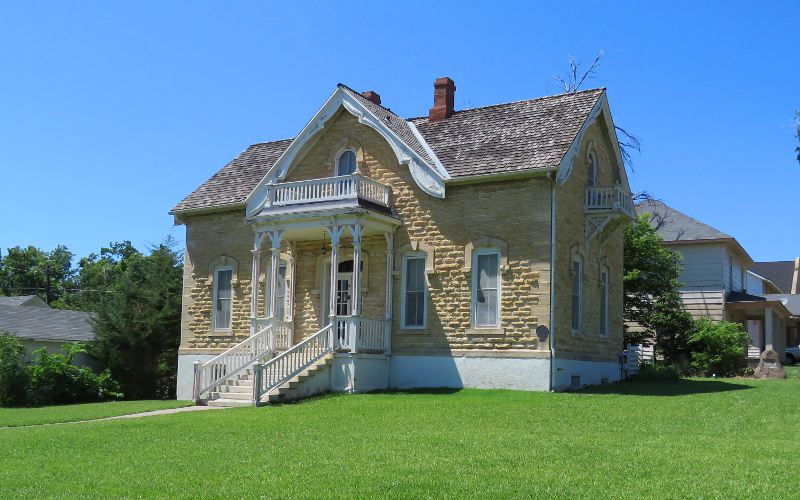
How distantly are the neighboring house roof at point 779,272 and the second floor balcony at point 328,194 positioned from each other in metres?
47.0

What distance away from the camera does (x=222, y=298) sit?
28.1 m

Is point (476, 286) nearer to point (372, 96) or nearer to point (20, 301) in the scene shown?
point (372, 96)

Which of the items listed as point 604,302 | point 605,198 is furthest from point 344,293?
point 605,198

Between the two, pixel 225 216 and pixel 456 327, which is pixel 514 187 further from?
pixel 225 216

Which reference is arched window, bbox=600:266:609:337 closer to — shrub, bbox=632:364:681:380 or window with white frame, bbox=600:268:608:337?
window with white frame, bbox=600:268:608:337

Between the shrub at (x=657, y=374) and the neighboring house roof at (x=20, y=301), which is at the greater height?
the neighboring house roof at (x=20, y=301)

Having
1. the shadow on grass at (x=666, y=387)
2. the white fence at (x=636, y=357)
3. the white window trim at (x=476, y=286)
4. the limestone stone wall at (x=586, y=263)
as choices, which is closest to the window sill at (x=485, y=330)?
the white window trim at (x=476, y=286)

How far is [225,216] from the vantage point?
2825 centimetres

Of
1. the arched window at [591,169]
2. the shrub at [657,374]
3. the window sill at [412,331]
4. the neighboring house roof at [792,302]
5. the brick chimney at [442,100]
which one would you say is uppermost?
the brick chimney at [442,100]

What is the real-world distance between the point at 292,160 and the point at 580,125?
861 cm

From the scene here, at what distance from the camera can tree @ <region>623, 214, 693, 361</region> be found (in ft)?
106

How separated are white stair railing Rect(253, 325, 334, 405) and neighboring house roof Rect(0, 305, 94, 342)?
14.0 metres

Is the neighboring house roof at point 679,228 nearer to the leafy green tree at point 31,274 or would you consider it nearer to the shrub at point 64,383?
the shrub at point 64,383

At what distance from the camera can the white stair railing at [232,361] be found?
893 inches
